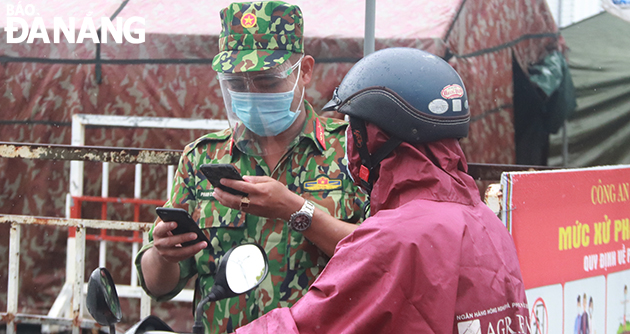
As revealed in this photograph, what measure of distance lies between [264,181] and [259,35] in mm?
528

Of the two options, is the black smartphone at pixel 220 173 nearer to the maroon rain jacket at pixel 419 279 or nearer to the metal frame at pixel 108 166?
the maroon rain jacket at pixel 419 279

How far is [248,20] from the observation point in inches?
76.4

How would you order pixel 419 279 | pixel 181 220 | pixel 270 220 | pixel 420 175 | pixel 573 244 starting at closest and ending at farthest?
pixel 419 279 < pixel 420 175 < pixel 181 220 < pixel 270 220 < pixel 573 244

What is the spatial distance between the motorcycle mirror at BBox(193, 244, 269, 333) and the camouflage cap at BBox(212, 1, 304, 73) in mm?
743

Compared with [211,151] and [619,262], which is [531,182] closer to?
[619,262]

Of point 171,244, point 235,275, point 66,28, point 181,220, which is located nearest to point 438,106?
point 235,275

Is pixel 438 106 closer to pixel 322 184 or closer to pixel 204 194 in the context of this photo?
pixel 322 184

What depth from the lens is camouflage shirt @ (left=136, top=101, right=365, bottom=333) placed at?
5.86ft

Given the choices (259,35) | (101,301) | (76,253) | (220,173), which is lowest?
(76,253)

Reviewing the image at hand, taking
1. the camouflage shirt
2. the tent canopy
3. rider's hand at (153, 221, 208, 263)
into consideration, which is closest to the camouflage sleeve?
the camouflage shirt

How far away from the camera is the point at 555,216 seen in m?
2.20

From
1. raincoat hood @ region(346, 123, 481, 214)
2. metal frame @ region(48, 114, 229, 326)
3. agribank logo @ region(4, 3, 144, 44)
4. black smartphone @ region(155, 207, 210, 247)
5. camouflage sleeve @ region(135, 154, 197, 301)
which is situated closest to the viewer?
raincoat hood @ region(346, 123, 481, 214)

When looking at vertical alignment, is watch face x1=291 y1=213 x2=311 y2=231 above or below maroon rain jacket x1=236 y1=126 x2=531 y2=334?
below

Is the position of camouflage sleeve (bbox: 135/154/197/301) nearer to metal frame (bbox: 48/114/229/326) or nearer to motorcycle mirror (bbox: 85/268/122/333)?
motorcycle mirror (bbox: 85/268/122/333)
